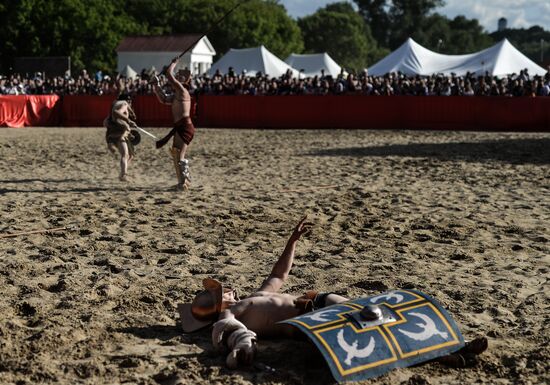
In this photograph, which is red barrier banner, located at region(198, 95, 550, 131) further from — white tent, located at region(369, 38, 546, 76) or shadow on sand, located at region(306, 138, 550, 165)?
white tent, located at region(369, 38, 546, 76)

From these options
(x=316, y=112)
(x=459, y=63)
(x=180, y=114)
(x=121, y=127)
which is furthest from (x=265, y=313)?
(x=459, y=63)

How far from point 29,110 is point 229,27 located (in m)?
54.2

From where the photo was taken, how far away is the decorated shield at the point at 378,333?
4.29 metres

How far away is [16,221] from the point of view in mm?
8992

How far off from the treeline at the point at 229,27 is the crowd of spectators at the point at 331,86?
30.4 meters

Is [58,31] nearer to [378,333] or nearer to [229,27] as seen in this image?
[229,27]

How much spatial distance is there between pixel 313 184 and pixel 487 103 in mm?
13715

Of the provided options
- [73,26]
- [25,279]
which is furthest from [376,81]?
[73,26]

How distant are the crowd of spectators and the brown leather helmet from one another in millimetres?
19029

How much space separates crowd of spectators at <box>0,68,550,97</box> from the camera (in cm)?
2456

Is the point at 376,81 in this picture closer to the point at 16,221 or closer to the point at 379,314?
the point at 16,221

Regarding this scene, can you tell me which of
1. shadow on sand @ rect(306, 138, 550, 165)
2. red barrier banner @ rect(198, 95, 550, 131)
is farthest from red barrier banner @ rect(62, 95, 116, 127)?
shadow on sand @ rect(306, 138, 550, 165)

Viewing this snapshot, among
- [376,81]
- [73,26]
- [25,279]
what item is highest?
[73,26]

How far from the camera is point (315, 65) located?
40.2 metres
